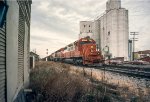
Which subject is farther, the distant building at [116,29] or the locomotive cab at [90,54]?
the distant building at [116,29]

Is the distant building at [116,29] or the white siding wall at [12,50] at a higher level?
the distant building at [116,29]

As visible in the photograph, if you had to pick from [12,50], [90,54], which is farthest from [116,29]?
[12,50]

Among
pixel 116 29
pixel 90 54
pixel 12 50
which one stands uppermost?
pixel 116 29

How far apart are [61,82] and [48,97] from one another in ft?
2.51

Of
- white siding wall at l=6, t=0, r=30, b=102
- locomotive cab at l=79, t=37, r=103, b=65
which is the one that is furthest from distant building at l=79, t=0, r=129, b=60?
white siding wall at l=6, t=0, r=30, b=102

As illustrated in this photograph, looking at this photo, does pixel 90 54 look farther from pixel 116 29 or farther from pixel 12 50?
pixel 116 29

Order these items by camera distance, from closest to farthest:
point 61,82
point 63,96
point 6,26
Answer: point 6,26 → point 63,96 → point 61,82

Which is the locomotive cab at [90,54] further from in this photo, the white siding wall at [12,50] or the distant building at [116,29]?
the distant building at [116,29]

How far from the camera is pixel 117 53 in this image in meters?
64.2

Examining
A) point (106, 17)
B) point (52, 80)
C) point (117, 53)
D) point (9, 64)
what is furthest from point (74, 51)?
point (106, 17)

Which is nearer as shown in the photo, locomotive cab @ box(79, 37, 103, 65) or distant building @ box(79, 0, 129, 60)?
locomotive cab @ box(79, 37, 103, 65)

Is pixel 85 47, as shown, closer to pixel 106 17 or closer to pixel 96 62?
pixel 96 62

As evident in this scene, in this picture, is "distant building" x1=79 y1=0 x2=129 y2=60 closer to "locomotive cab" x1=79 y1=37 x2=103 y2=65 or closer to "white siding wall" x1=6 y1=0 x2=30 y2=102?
"locomotive cab" x1=79 y1=37 x2=103 y2=65

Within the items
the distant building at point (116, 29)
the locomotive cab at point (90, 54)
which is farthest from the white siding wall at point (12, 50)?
the distant building at point (116, 29)
